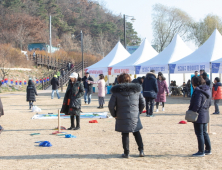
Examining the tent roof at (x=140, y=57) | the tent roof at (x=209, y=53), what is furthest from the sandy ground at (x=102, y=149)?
the tent roof at (x=140, y=57)

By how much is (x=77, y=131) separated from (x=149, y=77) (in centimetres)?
416

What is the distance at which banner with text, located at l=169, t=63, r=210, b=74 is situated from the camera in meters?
19.7

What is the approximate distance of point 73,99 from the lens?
8.85m

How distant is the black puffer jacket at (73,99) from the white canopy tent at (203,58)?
41.4 ft

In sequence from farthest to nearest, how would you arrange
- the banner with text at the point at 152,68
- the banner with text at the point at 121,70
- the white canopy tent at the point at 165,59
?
the banner with text at the point at 121,70 → the white canopy tent at the point at 165,59 → the banner with text at the point at 152,68

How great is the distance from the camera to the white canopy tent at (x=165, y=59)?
→ 74.6 feet

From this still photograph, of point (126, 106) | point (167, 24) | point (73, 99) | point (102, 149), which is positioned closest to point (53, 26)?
point (167, 24)

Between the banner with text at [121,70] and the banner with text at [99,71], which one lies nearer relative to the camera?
the banner with text at [121,70]

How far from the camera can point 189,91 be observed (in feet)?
73.0

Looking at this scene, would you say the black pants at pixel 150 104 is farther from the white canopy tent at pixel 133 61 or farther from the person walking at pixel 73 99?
the white canopy tent at pixel 133 61

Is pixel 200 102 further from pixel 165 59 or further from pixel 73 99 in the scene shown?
pixel 165 59

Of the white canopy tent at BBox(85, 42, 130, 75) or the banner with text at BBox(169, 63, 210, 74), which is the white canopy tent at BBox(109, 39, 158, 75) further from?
the banner with text at BBox(169, 63, 210, 74)

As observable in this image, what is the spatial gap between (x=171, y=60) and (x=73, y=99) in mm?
15099

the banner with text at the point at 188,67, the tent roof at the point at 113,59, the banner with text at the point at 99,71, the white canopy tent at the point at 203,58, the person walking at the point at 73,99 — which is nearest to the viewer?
the person walking at the point at 73,99
